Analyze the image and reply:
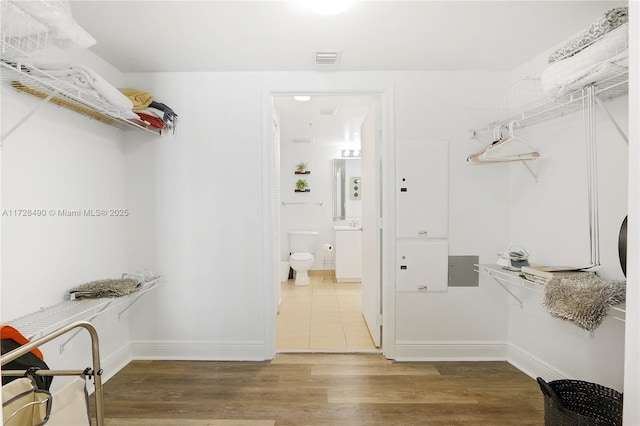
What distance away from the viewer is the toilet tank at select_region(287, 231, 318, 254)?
5281 mm

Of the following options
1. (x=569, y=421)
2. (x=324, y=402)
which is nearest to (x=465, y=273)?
(x=569, y=421)

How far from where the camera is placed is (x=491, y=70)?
2.50 m

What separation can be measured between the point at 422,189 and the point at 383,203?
1.05 feet

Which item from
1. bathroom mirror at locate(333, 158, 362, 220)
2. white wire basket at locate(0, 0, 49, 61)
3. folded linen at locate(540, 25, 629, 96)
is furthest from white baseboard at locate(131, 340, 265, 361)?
bathroom mirror at locate(333, 158, 362, 220)

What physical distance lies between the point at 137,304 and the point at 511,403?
9.02ft

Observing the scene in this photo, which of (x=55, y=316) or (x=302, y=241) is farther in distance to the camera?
(x=302, y=241)

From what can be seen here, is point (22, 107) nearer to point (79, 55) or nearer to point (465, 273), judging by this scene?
point (79, 55)

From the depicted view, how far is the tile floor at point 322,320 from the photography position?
2.79 meters

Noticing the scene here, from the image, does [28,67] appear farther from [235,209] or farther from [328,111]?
[328,111]

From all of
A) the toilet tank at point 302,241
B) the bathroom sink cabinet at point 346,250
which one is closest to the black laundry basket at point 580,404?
the bathroom sink cabinet at point 346,250

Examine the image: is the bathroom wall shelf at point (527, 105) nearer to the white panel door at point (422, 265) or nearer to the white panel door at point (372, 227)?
the white panel door at point (372, 227)

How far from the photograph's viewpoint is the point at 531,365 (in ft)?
7.67

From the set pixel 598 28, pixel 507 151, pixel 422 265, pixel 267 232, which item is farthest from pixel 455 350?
pixel 598 28

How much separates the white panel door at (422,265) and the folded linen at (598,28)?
144cm
